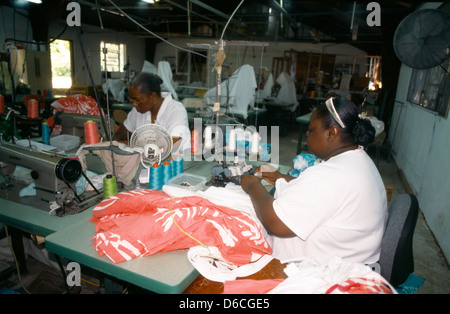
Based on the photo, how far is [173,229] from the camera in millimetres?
1147

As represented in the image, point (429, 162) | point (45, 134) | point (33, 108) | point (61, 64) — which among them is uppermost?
point (61, 64)

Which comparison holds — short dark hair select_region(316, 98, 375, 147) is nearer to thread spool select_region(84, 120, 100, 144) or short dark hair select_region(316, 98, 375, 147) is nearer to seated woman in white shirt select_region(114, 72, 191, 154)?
seated woman in white shirt select_region(114, 72, 191, 154)

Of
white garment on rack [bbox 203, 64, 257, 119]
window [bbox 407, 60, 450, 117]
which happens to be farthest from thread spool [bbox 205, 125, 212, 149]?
white garment on rack [bbox 203, 64, 257, 119]

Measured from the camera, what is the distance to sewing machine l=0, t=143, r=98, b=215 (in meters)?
1.43

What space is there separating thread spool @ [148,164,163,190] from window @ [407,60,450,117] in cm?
338

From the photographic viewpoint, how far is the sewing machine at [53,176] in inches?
56.1

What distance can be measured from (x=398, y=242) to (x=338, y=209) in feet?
0.96

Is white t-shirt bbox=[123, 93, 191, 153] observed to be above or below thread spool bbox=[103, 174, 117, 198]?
above

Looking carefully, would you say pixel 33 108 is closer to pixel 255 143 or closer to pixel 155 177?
pixel 155 177

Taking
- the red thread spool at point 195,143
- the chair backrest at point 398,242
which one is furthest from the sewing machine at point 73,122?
the chair backrest at point 398,242

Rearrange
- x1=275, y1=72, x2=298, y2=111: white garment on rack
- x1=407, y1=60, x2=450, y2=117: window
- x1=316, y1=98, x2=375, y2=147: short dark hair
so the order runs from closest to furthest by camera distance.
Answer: x1=316, y1=98, x2=375, y2=147: short dark hair < x1=407, y1=60, x2=450, y2=117: window < x1=275, y1=72, x2=298, y2=111: white garment on rack

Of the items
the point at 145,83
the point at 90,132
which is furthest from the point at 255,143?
the point at 90,132

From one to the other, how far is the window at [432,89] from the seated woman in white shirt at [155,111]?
3026 millimetres

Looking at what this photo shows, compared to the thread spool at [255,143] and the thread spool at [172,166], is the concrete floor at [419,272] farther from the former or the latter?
the thread spool at [255,143]
